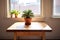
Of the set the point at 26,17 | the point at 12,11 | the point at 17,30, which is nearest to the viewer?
the point at 17,30

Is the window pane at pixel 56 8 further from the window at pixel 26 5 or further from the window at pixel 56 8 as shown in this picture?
the window at pixel 26 5

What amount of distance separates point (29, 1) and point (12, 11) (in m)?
0.57

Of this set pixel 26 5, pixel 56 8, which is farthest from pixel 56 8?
pixel 26 5

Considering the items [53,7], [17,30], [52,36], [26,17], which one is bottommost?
[52,36]

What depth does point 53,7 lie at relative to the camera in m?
3.62

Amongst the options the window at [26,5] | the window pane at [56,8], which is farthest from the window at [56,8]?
the window at [26,5]

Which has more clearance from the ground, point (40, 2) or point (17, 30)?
point (40, 2)

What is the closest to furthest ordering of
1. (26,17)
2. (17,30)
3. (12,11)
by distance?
(17,30) < (26,17) < (12,11)

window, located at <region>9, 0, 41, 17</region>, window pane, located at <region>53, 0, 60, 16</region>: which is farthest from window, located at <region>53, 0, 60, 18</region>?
window, located at <region>9, 0, 41, 17</region>

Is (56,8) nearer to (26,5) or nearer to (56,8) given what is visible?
(56,8)

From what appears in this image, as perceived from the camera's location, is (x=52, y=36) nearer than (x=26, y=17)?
No

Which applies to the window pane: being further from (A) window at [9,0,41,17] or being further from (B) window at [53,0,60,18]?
(A) window at [9,0,41,17]

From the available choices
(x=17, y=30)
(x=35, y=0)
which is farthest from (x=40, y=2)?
(x=17, y=30)

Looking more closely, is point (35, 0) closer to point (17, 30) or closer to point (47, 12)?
point (47, 12)
